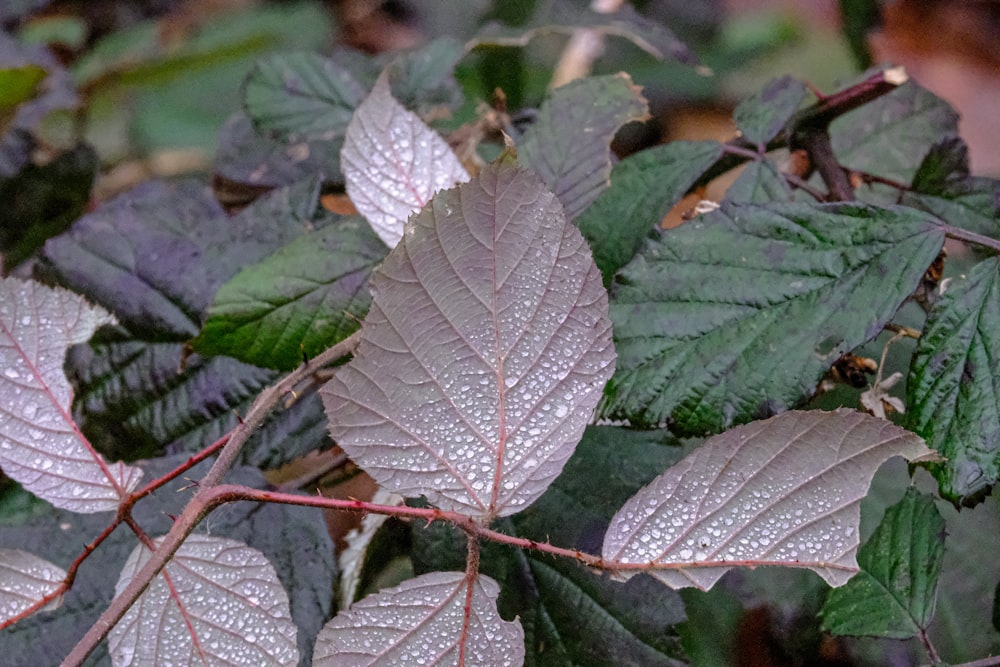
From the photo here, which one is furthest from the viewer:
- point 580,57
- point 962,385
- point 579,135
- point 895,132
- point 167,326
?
point 580,57

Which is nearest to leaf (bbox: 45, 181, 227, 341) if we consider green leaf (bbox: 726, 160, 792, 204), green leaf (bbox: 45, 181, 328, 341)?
green leaf (bbox: 45, 181, 328, 341)

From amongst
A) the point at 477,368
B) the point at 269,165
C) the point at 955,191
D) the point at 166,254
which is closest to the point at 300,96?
the point at 269,165

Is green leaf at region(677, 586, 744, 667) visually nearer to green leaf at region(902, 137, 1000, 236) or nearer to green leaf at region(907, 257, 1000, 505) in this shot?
green leaf at region(907, 257, 1000, 505)

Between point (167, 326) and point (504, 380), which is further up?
point (504, 380)

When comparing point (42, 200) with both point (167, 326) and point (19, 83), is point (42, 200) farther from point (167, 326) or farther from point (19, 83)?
point (167, 326)

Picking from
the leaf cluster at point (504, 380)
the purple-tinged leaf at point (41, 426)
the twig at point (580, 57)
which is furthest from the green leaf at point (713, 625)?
the twig at point (580, 57)

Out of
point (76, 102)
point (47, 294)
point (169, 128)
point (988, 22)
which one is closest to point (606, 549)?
point (47, 294)

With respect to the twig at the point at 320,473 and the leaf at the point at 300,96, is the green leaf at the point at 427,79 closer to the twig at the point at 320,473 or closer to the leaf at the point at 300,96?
the leaf at the point at 300,96

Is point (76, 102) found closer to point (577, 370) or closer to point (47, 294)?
point (47, 294)
